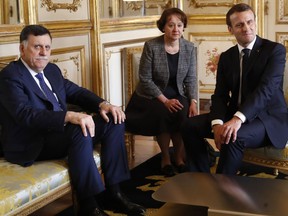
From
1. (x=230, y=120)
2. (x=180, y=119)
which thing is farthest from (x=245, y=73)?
(x=180, y=119)

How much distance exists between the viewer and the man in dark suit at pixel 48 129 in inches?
95.0

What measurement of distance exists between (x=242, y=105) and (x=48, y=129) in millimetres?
1055

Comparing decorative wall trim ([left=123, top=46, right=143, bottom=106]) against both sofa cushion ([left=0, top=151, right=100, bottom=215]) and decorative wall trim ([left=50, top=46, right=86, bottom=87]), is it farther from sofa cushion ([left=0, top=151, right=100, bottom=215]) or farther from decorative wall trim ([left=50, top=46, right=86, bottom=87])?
sofa cushion ([left=0, top=151, right=100, bottom=215])

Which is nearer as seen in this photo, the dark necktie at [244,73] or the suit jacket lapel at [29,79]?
the suit jacket lapel at [29,79]

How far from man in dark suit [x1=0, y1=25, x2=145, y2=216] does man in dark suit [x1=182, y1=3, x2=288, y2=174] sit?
0.50 meters

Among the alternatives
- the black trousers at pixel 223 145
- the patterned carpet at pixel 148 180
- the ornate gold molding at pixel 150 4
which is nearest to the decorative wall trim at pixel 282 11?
the ornate gold molding at pixel 150 4

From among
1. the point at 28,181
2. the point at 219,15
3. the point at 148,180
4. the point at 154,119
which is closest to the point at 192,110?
the point at 154,119

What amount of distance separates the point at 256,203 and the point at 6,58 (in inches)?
69.3

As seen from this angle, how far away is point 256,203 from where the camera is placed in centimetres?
192

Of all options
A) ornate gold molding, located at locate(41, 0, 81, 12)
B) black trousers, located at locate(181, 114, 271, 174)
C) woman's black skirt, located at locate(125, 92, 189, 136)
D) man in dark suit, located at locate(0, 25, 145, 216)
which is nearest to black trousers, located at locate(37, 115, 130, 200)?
man in dark suit, located at locate(0, 25, 145, 216)

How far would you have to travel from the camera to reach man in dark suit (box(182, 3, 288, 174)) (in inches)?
105

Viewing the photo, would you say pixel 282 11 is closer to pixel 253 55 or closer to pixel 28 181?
pixel 253 55

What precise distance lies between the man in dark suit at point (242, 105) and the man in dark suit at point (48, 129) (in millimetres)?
498

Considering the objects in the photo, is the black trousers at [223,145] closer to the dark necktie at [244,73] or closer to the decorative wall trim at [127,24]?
the dark necktie at [244,73]
